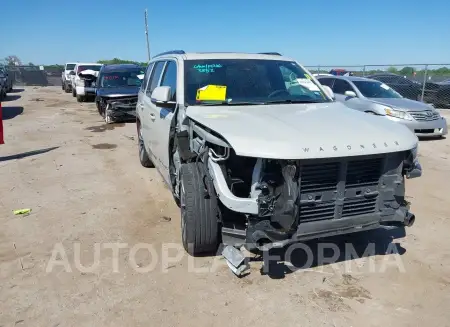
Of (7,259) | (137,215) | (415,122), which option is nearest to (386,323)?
(137,215)

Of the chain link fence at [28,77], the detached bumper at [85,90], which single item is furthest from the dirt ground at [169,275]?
the chain link fence at [28,77]

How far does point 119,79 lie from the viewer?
13102 millimetres

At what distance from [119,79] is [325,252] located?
35.7 ft

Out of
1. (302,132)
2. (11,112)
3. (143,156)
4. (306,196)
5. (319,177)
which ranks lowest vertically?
(11,112)

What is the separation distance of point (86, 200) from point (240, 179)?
9.93 ft

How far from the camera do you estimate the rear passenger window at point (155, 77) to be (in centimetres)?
561

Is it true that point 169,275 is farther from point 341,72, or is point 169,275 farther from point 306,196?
point 341,72

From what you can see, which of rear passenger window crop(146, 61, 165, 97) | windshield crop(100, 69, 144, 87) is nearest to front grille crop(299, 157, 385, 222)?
rear passenger window crop(146, 61, 165, 97)

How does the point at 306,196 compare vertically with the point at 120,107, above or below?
above

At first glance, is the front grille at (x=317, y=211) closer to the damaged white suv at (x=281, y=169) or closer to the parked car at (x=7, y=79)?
the damaged white suv at (x=281, y=169)

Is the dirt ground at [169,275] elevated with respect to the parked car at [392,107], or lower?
lower

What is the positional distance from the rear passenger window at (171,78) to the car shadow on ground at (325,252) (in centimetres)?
209

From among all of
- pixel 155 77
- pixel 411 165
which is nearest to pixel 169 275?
pixel 411 165

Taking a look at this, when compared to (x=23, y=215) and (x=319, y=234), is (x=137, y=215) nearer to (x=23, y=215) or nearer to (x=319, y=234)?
(x=23, y=215)
